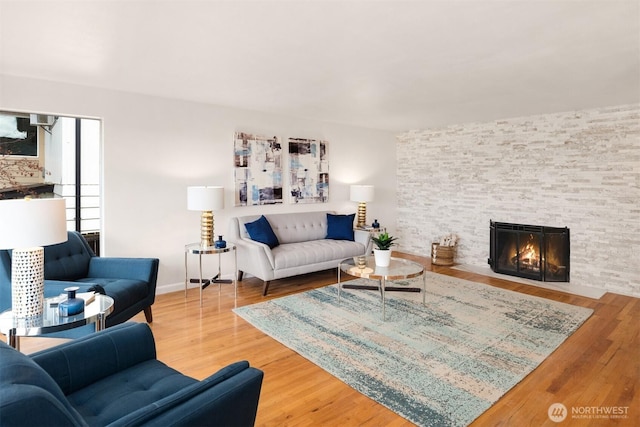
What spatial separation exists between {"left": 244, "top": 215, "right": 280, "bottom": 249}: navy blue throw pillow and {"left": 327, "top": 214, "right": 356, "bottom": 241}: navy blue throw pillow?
3.42 ft

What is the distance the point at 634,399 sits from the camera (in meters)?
2.31

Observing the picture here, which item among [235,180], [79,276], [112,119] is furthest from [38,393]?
[235,180]

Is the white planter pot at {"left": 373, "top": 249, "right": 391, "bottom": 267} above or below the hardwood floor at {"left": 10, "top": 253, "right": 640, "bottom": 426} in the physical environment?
above

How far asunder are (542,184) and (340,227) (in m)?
2.93

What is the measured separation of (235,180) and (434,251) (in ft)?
11.4

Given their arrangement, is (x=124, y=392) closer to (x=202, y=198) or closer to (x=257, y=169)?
(x=202, y=198)

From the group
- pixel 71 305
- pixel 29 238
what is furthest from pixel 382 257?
pixel 29 238

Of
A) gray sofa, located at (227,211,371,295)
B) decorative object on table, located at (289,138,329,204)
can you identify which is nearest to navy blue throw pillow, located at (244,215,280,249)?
gray sofa, located at (227,211,371,295)

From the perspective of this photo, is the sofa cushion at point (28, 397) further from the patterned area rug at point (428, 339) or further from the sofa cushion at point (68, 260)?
the sofa cushion at point (68, 260)

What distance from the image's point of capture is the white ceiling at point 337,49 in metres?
2.12

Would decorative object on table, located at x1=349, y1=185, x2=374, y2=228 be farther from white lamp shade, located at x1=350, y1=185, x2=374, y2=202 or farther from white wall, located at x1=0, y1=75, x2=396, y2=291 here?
white wall, located at x1=0, y1=75, x2=396, y2=291

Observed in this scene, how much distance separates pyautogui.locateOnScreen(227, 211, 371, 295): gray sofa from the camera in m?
Result: 4.41

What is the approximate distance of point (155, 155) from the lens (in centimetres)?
430

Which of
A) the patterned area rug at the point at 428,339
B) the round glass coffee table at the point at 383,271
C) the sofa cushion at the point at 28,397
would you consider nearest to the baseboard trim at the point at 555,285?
the patterned area rug at the point at 428,339
